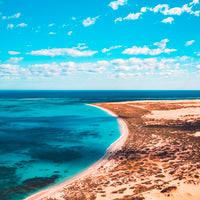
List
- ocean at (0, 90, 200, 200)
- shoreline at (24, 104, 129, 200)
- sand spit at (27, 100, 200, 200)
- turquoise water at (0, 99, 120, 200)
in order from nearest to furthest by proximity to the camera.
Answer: sand spit at (27, 100, 200, 200), shoreline at (24, 104, 129, 200), ocean at (0, 90, 200, 200), turquoise water at (0, 99, 120, 200)

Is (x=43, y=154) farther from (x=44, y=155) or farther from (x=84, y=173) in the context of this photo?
(x=84, y=173)

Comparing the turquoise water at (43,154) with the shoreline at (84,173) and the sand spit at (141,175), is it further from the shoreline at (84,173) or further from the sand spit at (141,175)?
the sand spit at (141,175)

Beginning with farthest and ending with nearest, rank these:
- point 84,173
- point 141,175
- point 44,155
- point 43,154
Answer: point 43,154 → point 44,155 → point 84,173 → point 141,175

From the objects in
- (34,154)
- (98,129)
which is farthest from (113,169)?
(98,129)

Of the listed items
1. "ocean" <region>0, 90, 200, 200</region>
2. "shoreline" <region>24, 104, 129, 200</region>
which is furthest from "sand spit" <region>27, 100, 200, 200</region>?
"ocean" <region>0, 90, 200, 200</region>

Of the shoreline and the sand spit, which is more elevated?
the sand spit

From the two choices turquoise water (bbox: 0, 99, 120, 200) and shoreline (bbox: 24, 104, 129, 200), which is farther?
turquoise water (bbox: 0, 99, 120, 200)

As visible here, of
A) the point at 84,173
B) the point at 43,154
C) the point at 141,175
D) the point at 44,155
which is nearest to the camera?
the point at 141,175

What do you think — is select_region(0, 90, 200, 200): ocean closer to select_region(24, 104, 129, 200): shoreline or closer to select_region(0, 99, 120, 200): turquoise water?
select_region(0, 99, 120, 200): turquoise water

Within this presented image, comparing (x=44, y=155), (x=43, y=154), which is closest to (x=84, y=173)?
(x=44, y=155)

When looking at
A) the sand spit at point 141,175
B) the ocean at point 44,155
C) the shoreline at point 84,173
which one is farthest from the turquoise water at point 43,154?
the sand spit at point 141,175

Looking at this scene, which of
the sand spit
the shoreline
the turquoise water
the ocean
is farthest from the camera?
the turquoise water

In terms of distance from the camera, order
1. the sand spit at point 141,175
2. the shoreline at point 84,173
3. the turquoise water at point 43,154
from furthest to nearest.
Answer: the turquoise water at point 43,154 < the shoreline at point 84,173 < the sand spit at point 141,175
